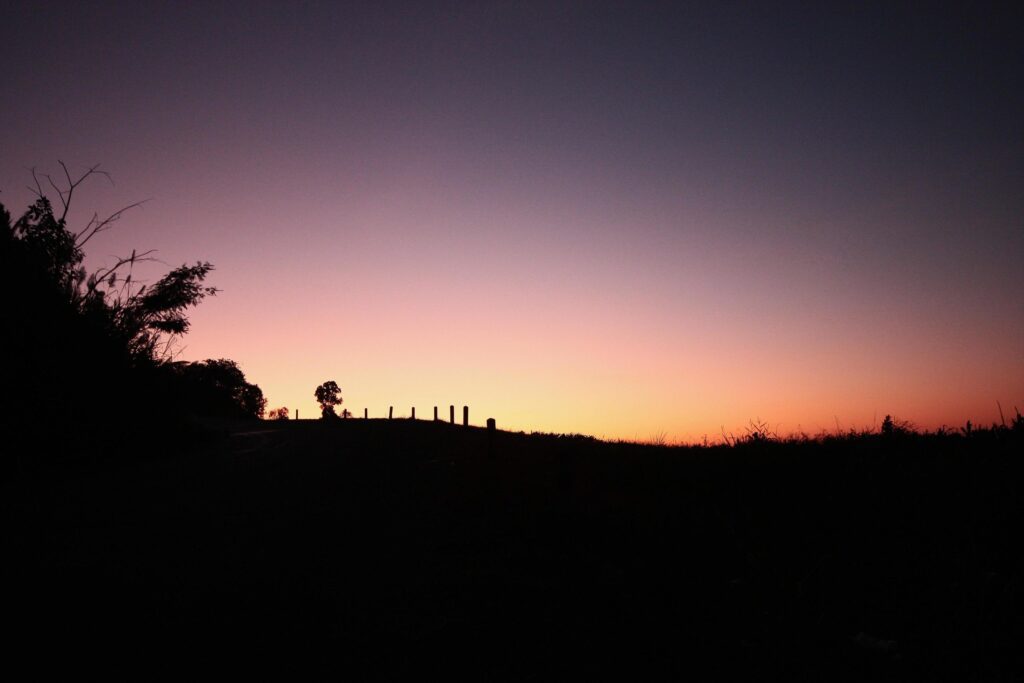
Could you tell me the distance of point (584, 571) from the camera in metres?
6.83

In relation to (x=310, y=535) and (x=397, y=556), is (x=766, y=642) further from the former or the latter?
(x=310, y=535)

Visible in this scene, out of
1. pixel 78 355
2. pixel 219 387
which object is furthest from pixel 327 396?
pixel 78 355

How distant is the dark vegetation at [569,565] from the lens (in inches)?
192

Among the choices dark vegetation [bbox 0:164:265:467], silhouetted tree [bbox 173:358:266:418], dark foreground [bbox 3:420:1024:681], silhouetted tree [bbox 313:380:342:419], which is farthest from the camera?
silhouetted tree [bbox 313:380:342:419]

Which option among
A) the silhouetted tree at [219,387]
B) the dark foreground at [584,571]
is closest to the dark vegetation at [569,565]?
the dark foreground at [584,571]

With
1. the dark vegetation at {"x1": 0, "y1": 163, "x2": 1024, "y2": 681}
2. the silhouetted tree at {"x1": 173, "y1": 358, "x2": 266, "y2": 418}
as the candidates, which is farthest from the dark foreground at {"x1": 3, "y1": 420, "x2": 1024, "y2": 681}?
the silhouetted tree at {"x1": 173, "y1": 358, "x2": 266, "y2": 418}

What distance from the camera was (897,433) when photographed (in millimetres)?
12031

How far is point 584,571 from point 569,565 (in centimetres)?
28

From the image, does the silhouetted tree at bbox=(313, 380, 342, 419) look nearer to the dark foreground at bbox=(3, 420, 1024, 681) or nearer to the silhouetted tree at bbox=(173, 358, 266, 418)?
the silhouetted tree at bbox=(173, 358, 266, 418)

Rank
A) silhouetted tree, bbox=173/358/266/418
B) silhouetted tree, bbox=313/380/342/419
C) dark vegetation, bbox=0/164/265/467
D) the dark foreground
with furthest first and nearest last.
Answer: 1. silhouetted tree, bbox=313/380/342/419
2. silhouetted tree, bbox=173/358/266/418
3. dark vegetation, bbox=0/164/265/467
4. the dark foreground

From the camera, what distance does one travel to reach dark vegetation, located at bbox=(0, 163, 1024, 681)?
488 centimetres

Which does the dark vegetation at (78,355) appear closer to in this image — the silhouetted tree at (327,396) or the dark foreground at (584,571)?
the dark foreground at (584,571)

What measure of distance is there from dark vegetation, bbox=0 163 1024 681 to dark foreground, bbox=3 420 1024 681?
0.03 meters

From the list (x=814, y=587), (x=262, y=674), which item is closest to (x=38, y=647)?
(x=262, y=674)
